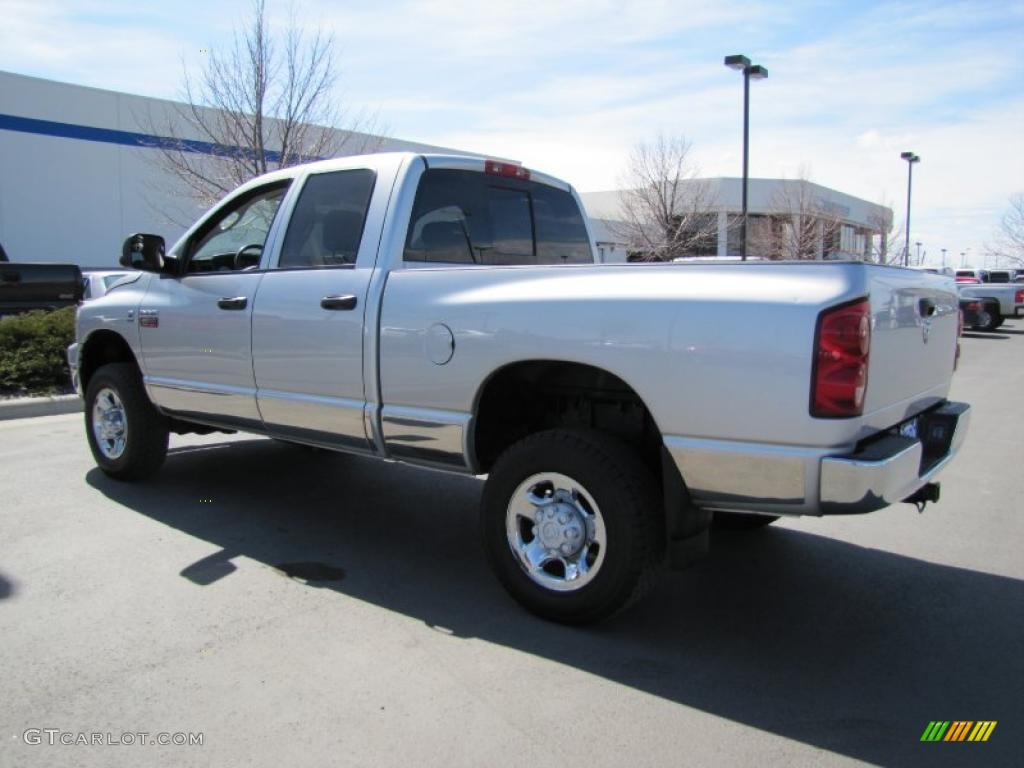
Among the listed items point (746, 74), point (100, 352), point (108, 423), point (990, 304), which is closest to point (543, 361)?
A: point (108, 423)

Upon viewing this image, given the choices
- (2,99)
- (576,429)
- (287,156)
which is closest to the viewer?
(576,429)

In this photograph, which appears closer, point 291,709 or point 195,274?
point 291,709

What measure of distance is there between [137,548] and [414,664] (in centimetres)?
212

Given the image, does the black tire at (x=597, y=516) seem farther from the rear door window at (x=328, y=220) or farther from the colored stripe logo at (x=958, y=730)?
the rear door window at (x=328, y=220)

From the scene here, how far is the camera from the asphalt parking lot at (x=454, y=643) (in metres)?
2.83

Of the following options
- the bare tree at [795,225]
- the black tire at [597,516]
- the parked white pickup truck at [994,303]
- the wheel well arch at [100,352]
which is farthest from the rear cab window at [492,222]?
the bare tree at [795,225]

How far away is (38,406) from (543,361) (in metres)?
7.74

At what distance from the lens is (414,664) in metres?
3.37

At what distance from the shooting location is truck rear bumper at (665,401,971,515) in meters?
2.94

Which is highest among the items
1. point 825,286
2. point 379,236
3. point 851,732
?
point 379,236

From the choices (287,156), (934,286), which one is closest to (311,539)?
(934,286)

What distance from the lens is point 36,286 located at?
13.9m

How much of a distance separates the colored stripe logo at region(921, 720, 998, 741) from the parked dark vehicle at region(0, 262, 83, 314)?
14.5 meters

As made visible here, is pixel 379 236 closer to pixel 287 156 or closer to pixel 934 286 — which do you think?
pixel 934 286
